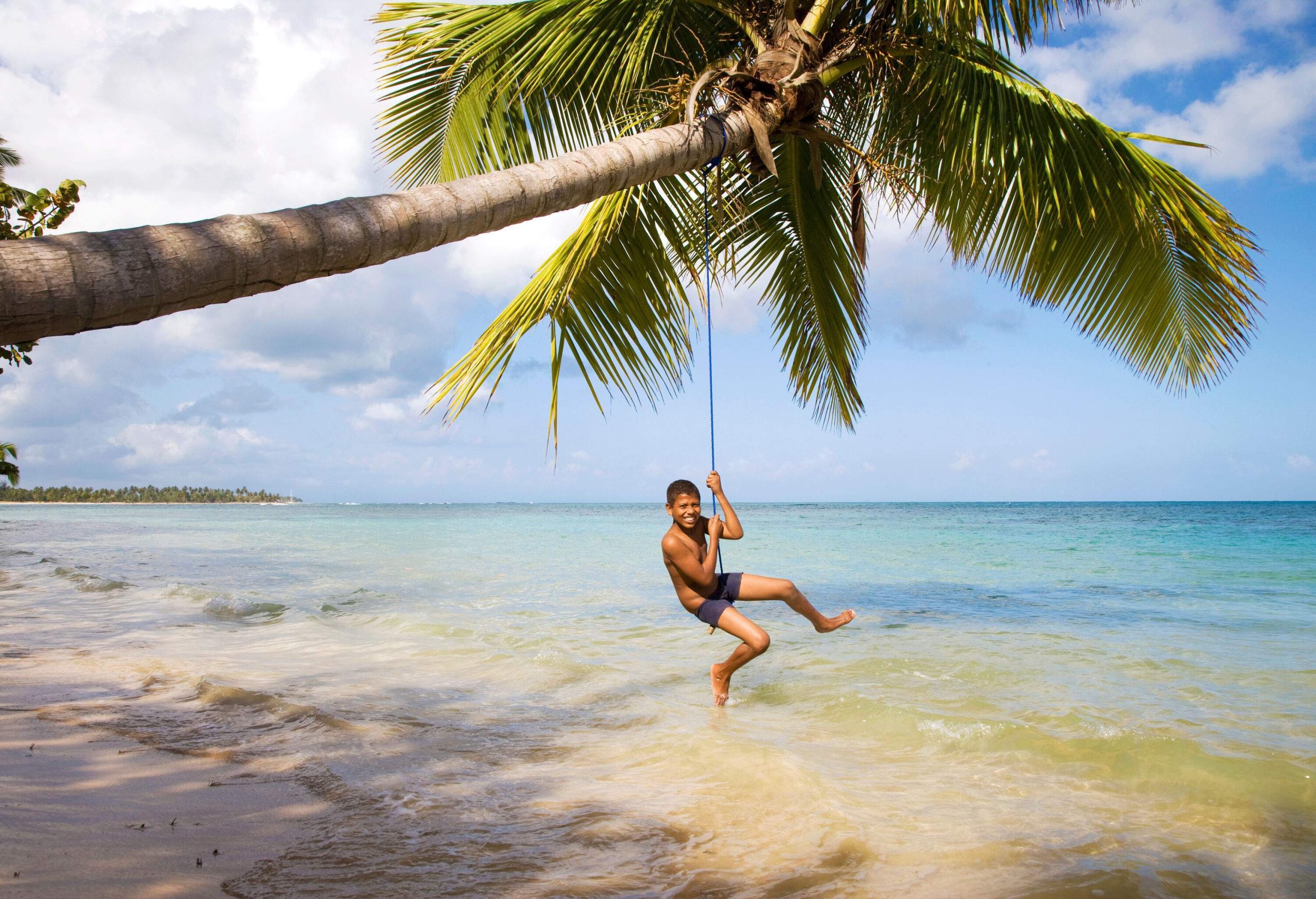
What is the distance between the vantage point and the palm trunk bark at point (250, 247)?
188 cm

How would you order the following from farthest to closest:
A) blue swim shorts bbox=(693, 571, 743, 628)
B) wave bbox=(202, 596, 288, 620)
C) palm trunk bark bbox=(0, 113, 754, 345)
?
wave bbox=(202, 596, 288, 620) → blue swim shorts bbox=(693, 571, 743, 628) → palm trunk bark bbox=(0, 113, 754, 345)

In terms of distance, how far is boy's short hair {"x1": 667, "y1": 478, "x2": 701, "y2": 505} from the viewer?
5.10m

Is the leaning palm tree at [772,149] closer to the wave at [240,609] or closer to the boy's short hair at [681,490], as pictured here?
the boy's short hair at [681,490]

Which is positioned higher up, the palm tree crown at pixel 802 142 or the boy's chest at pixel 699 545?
the palm tree crown at pixel 802 142

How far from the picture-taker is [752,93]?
16.0 ft

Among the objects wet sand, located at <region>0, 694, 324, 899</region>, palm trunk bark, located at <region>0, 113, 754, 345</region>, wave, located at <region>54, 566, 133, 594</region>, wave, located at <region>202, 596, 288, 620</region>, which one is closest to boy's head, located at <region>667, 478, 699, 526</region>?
palm trunk bark, located at <region>0, 113, 754, 345</region>

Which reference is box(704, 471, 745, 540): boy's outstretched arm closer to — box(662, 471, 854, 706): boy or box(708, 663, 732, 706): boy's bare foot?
box(662, 471, 854, 706): boy

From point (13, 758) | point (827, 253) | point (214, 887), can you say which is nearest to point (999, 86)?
point (827, 253)

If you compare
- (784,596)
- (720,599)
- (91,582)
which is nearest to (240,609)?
(91,582)

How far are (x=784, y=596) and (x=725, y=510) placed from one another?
69 centimetres

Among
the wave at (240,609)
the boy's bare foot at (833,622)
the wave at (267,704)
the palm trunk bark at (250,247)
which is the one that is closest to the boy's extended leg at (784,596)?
the boy's bare foot at (833,622)

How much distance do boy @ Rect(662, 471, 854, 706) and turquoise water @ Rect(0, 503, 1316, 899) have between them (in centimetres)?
55

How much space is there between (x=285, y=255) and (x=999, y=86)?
460 centimetres

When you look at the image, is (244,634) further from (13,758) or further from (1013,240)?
(1013,240)
